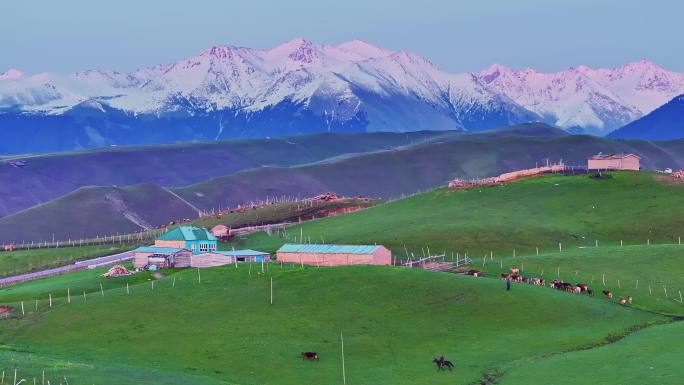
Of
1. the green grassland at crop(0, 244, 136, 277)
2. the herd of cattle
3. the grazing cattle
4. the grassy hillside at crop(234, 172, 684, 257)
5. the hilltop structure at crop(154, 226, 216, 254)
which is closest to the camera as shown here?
the grazing cattle

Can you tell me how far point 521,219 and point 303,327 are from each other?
67489 millimetres

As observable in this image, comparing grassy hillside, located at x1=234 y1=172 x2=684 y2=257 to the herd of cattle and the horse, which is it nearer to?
the herd of cattle

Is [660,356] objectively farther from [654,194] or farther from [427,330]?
[654,194]

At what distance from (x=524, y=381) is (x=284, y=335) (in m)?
18.9

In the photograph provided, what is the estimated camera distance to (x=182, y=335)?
76312mm

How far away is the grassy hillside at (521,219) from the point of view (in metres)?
129

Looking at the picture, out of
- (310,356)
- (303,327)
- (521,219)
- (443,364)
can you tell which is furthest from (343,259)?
(443,364)

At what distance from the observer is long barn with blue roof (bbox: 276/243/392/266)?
4343 inches

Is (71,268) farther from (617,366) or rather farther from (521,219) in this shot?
(617,366)

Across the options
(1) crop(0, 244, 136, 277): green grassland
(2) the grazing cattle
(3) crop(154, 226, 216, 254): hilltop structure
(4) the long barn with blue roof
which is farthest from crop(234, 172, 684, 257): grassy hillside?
(2) the grazing cattle

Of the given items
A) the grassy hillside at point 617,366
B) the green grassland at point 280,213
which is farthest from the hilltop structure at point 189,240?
the grassy hillside at point 617,366

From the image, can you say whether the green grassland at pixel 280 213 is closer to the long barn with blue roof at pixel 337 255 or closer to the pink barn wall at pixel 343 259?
the long barn with blue roof at pixel 337 255

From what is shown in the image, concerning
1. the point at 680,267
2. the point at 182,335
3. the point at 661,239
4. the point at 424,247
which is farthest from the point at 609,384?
the point at 661,239

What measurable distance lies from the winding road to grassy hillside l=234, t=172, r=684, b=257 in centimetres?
1645
